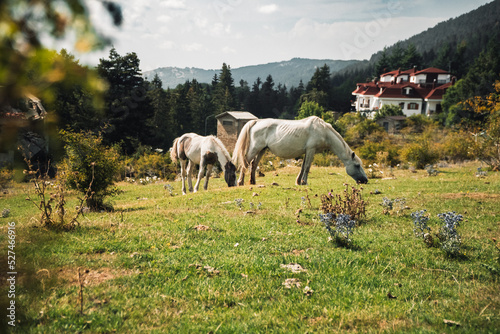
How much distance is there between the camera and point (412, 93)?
2438 inches

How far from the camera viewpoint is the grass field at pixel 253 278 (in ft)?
10.2

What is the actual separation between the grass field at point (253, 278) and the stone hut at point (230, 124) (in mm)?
→ 39588

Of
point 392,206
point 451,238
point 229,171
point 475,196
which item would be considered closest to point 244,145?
point 229,171

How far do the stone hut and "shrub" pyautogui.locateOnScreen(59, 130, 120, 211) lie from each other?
37.4 m

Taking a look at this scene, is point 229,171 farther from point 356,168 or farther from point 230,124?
point 230,124

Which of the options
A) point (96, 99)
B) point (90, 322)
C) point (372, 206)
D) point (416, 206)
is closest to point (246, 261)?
point (90, 322)

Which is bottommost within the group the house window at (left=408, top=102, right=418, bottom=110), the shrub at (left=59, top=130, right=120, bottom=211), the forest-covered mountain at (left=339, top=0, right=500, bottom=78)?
the shrub at (left=59, top=130, right=120, bottom=211)

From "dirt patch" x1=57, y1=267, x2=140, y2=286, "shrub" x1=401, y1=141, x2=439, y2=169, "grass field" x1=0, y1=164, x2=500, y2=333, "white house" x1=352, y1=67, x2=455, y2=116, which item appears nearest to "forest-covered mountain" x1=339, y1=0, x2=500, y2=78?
"white house" x1=352, y1=67, x2=455, y2=116

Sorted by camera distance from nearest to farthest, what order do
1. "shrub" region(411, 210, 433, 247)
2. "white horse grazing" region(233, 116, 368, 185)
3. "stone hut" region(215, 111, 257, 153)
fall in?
"shrub" region(411, 210, 433, 247) → "white horse grazing" region(233, 116, 368, 185) → "stone hut" region(215, 111, 257, 153)

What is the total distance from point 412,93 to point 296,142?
58.8 metres

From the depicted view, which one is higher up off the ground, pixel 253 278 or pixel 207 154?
pixel 207 154

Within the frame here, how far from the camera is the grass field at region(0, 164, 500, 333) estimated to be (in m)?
3.09

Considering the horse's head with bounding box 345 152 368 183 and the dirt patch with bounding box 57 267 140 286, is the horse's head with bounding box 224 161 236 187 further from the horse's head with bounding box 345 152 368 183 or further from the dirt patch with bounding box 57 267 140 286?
the dirt patch with bounding box 57 267 140 286

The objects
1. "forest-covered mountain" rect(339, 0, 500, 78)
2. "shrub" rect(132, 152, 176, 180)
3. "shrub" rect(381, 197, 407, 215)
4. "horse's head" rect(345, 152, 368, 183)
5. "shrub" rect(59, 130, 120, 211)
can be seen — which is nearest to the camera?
"shrub" rect(381, 197, 407, 215)
